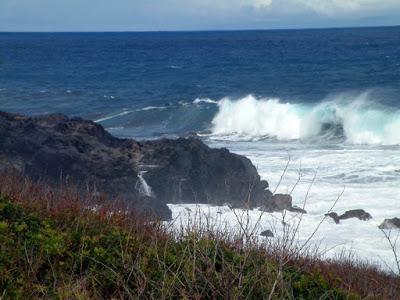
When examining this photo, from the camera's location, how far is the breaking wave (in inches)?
1268

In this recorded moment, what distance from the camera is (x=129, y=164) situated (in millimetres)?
17250

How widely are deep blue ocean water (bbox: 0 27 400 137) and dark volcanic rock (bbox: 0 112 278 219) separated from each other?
5.40 metres

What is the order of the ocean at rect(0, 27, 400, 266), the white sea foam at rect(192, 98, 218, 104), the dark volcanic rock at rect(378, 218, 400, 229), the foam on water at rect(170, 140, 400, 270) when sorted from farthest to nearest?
1. the white sea foam at rect(192, 98, 218, 104)
2. the ocean at rect(0, 27, 400, 266)
3. the dark volcanic rock at rect(378, 218, 400, 229)
4. the foam on water at rect(170, 140, 400, 270)

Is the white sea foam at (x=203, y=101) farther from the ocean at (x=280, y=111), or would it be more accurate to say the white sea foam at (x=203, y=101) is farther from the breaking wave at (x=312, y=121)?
the breaking wave at (x=312, y=121)

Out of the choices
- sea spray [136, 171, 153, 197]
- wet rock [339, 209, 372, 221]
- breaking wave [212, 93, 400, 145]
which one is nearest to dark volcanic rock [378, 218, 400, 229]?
wet rock [339, 209, 372, 221]

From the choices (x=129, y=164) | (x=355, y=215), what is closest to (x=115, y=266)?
(x=129, y=164)

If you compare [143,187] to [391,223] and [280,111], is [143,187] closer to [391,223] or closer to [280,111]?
[391,223]

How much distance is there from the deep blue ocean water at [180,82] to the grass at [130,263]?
52.9 ft

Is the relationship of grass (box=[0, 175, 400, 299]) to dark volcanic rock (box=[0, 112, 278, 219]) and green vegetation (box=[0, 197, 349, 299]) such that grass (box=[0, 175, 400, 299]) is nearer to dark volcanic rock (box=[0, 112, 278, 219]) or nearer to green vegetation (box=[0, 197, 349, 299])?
green vegetation (box=[0, 197, 349, 299])

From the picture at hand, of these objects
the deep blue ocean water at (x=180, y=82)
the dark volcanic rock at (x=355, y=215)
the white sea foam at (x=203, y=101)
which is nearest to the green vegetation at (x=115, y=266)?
the dark volcanic rock at (x=355, y=215)

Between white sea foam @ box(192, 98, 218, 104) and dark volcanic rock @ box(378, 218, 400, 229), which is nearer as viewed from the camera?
dark volcanic rock @ box(378, 218, 400, 229)

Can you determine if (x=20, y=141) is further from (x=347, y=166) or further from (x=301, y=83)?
(x=301, y=83)

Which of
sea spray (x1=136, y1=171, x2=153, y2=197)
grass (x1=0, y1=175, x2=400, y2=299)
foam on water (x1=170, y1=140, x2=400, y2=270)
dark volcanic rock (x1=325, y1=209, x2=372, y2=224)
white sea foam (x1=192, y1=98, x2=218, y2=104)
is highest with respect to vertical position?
grass (x1=0, y1=175, x2=400, y2=299)

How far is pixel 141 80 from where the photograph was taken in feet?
199
